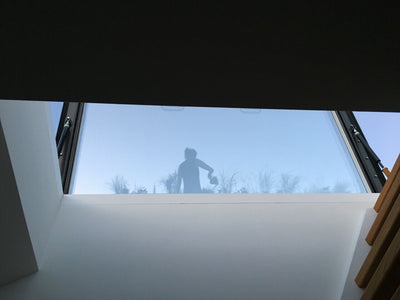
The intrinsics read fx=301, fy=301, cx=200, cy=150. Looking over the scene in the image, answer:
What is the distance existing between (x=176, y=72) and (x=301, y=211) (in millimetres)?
1695

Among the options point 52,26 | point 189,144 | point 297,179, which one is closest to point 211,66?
point 52,26

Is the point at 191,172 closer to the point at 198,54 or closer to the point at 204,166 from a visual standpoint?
the point at 204,166

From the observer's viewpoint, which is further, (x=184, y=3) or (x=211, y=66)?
(x=211, y=66)

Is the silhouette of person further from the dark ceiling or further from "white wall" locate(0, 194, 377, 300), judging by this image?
the dark ceiling

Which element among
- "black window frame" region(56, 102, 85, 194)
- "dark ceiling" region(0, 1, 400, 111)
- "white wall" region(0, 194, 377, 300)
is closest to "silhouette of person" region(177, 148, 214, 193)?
"white wall" region(0, 194, 377, 300)

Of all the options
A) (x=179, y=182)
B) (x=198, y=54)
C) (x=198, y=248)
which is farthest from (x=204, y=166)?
(x=198, y=54)

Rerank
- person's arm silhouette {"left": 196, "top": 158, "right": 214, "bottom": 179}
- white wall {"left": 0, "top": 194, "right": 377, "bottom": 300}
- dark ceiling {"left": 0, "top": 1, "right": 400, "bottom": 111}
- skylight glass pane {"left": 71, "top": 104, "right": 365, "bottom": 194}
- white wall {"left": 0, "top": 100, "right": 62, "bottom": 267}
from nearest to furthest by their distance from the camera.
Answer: dark ceiling {"left": 0, "top": 1, "right": 400, "bottom": 111} < white wall {"left": 0, "top": 100, "right": 62, "bottom": 267} < white wall {"left": 0, "top": 194, "right": 377, "bottom": 300} < skylight glass pane {"left": 71, "top": 104, "right": 365, "bottom": 194} < person's arm silhouette {"left": 196, "top": 158, "right": 214, "bottom": 179}

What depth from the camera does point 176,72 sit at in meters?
1.12

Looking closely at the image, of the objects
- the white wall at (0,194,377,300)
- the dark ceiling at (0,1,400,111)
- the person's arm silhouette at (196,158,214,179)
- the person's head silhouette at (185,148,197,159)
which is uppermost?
the person's head silhouette at (185,148,197,159)

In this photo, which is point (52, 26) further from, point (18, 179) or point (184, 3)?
point (18, 179)

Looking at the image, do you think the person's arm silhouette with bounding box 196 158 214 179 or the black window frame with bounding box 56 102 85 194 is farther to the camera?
the person's arm silhouette with bounding box 196 158 214 179

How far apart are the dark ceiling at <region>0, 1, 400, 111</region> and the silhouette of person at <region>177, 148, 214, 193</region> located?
1.53 m

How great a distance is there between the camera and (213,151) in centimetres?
297

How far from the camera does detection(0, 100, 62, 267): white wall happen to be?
57.1 inches
